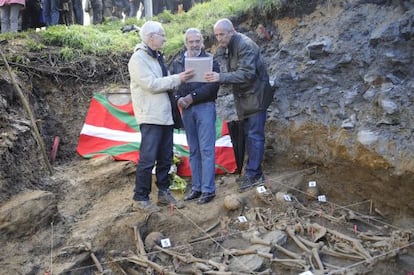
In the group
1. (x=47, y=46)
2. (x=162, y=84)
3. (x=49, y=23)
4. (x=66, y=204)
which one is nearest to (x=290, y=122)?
(x=162, y=84)

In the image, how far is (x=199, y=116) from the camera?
546cm

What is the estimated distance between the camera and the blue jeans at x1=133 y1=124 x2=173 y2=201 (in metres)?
5.06

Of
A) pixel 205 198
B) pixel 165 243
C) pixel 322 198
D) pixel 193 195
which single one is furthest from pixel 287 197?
pixel 165 243

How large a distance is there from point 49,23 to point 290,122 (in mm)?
5279

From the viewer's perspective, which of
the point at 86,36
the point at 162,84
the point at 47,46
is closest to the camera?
the point at 162,84

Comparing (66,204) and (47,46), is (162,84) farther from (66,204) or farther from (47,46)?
(47,46)

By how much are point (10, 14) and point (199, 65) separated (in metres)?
4.84

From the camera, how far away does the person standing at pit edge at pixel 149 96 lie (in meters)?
4.95

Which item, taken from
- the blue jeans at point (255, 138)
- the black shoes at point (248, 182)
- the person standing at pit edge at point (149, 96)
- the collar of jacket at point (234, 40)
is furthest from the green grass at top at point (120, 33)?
the black shoes at point (248, 182)

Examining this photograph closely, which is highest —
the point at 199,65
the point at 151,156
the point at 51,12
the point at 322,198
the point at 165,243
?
the point at 51,12

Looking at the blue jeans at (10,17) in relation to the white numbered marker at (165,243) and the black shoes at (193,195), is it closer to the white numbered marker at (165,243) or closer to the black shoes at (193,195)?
the black shoes at (193,195)

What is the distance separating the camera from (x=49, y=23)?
9055 millimetres

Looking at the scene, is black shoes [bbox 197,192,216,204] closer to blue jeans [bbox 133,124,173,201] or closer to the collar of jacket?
blue jeans [bbox 133,124,173,201]

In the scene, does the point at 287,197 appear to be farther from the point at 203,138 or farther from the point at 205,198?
the point at 203,138
